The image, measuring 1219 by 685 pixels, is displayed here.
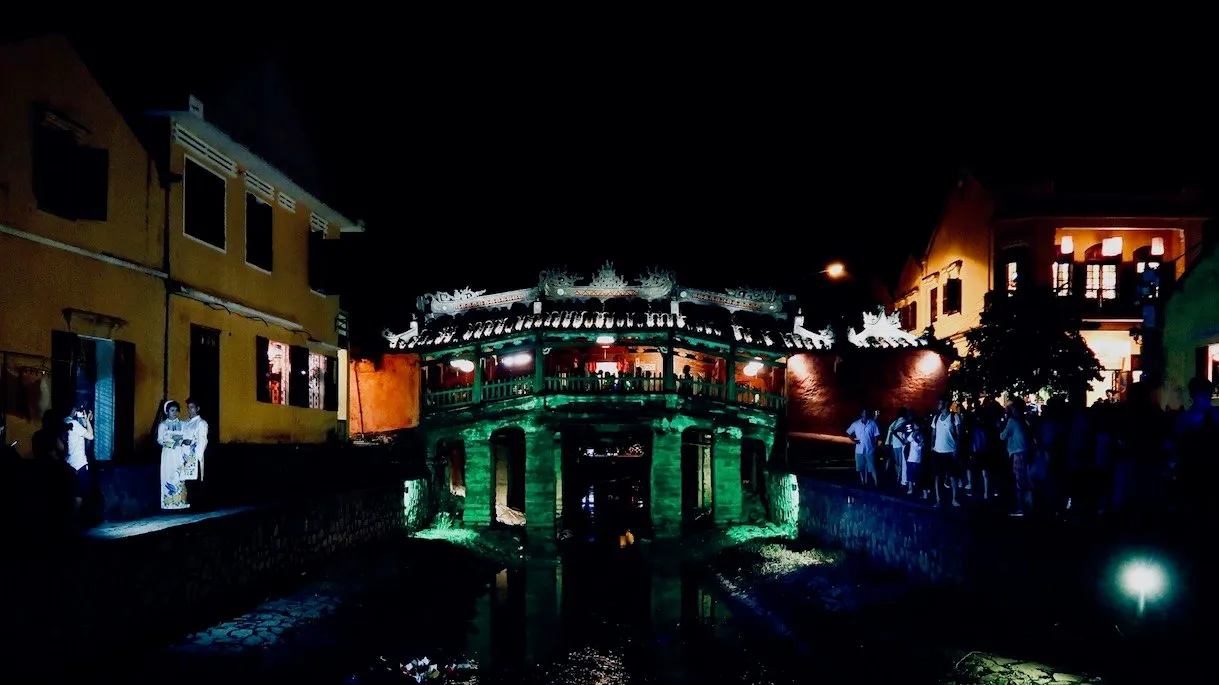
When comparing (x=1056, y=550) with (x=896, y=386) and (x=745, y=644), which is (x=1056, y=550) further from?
(x=896, y=386)

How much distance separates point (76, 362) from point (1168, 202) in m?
29.2

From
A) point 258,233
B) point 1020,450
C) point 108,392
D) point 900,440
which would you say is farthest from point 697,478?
point 108,392

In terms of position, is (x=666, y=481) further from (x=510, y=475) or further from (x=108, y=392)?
(x=108, y=392)

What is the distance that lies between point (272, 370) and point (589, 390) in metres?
8.57

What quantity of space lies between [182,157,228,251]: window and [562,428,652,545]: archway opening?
1176 centimetres

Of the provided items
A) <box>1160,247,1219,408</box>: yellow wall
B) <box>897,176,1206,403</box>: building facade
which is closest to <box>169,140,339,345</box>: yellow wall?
<box>897,176,1206,403</box>: building facade

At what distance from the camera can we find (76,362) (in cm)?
1336

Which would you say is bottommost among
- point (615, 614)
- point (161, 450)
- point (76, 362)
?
point (615, 614)

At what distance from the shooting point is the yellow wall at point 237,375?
51.9 feet

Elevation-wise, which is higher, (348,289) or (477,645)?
(348,289)

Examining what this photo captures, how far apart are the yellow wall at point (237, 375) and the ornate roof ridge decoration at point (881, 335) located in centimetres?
1645

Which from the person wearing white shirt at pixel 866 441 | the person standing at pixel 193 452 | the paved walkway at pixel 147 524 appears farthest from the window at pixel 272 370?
the person wearing white shirt at pixel 866 441

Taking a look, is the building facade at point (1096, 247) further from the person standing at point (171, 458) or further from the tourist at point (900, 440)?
the person standing at point (171, 458)

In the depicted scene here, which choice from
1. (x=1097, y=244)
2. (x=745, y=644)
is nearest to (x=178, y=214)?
(x=745, y=644)
